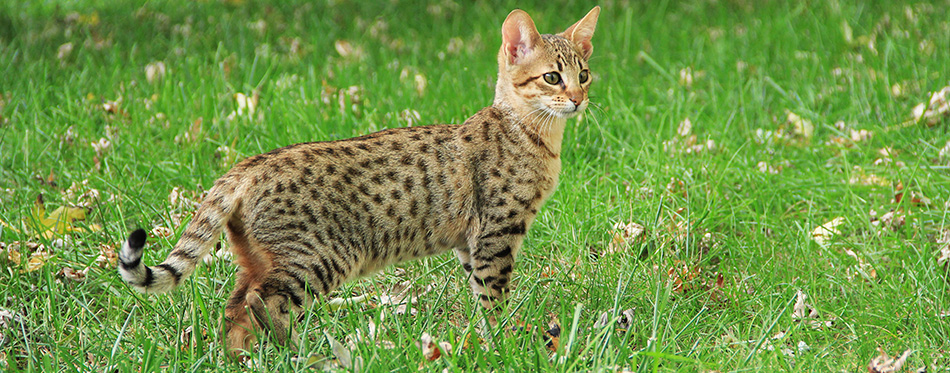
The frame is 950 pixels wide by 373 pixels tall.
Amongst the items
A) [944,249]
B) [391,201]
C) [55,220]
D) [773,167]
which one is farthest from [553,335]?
[55,220]

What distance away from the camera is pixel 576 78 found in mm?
3957

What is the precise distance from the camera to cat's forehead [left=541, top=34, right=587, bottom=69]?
12.9 feet

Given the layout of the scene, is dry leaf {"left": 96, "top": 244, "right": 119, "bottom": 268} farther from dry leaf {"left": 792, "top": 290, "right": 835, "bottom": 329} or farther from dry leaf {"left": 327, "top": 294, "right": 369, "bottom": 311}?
dry leaf {"left": 792, "top": 290, "right": 835, "bottom": 329}

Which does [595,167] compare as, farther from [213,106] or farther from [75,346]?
[75,346]

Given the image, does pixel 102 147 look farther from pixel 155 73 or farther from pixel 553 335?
pixel 553 335

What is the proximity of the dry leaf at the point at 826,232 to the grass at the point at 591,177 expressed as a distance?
0.16 feet

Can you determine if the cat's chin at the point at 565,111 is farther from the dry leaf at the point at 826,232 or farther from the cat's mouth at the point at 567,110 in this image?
the dry leaf at the point at 826,232

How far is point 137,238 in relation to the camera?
2.89 m

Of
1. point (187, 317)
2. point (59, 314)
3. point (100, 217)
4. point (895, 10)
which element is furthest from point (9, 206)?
point (895, 10)

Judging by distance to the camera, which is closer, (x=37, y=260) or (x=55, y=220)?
(x=37, y=260)

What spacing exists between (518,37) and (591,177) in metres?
1.49

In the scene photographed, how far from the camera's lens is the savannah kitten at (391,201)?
3.29m

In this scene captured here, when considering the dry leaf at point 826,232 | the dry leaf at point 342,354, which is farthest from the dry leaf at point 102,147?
the dry leaf at point 826,232

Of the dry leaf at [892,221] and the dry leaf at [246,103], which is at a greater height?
the dry leaf at [246,103]
